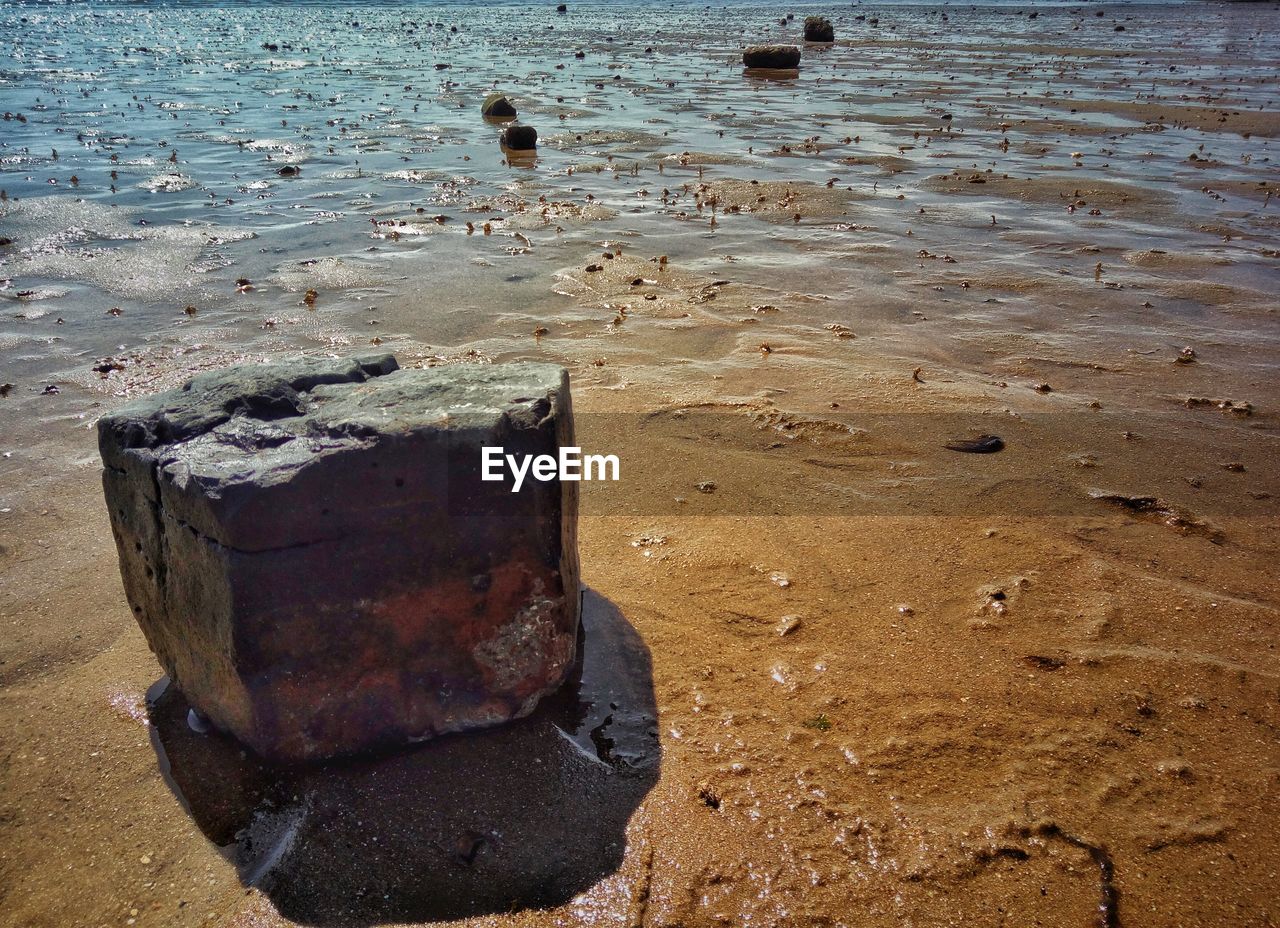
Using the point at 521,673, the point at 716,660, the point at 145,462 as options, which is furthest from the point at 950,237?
the point at 145,462

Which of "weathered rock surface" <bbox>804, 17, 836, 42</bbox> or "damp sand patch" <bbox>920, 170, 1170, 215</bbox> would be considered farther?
"weathered rock surface" <bbox>804, 17, 836, 42</bbox>

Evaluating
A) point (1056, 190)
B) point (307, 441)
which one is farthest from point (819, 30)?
point (307, 441)

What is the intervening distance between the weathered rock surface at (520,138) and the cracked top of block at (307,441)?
902cm

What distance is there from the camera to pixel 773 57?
18266mm

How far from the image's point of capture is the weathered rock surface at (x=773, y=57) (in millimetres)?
18234

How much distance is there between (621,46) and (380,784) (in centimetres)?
2429

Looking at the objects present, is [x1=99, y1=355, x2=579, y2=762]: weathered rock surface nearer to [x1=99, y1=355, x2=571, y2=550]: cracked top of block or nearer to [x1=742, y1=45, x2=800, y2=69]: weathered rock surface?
[x1=99, y1=355, x2=571, y2=550]: cracked top of block

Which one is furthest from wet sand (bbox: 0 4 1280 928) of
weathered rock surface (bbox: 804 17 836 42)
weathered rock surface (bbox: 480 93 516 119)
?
weathered rock surface (bbox: 804 17 836 42)

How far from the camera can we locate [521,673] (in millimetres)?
2471

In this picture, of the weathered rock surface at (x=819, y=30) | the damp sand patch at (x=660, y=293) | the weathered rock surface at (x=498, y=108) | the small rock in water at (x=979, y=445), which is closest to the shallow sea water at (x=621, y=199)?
the damp sand patch at (x=660, y=293)

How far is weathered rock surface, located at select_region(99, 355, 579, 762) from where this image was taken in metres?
2.17

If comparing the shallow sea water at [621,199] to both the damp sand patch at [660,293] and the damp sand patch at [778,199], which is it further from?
the damp sand patch at [660,293]

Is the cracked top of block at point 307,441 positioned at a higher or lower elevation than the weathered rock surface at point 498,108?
lower

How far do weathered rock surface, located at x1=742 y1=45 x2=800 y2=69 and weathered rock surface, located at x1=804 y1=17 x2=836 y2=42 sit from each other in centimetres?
626
